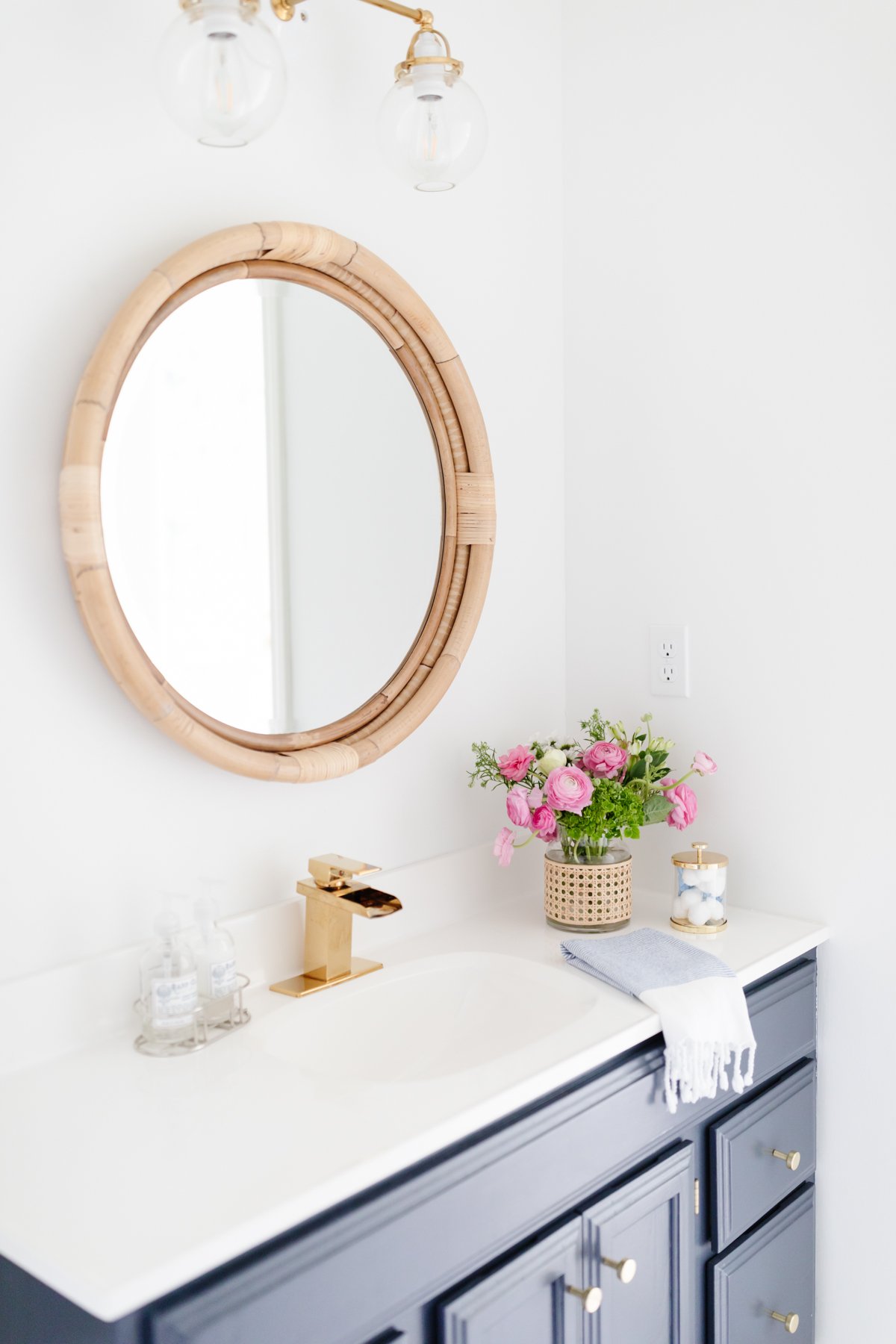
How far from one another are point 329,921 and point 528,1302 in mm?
464

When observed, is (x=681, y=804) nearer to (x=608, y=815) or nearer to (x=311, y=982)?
(x=608, y=815)

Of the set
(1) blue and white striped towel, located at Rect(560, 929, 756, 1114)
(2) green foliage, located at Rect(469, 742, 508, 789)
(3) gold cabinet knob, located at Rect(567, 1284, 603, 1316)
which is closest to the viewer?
(3) gold cabinet knob, located at Rect(567, 1284, 603, 1316)

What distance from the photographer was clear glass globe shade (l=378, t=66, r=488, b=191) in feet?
4.24

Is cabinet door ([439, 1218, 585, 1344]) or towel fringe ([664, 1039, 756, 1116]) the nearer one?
cabinet door ([439, 1218, 585, 1344])

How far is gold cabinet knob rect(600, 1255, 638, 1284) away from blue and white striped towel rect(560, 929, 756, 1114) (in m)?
0.16

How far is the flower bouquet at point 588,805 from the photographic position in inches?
58.3

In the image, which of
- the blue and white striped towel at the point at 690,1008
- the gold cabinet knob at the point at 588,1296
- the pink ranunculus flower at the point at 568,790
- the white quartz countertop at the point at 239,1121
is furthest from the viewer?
the pink ranunculus flower at the point at 568,790

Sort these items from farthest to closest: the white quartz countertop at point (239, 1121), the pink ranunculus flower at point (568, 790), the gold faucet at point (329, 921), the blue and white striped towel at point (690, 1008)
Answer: the pink ranunculus flower at point (568, 790) → the gold faucet at point (329, 921) → the blue and white striped towel at point (690, 1008) → the white quartz countertop at point (239, 1121)

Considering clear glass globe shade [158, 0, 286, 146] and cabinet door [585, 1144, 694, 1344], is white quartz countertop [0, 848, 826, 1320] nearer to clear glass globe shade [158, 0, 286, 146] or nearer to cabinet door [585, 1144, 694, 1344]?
cabinet door [585, 1144, 694, 1344]

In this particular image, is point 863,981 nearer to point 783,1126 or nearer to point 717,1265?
point 783,1126

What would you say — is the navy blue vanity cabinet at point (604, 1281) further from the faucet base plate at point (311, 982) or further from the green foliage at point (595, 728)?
the green foliage at point (595, 728)

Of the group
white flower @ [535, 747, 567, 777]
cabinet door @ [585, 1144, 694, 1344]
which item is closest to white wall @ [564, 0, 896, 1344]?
white flower @ [535, 747, 567, 777]

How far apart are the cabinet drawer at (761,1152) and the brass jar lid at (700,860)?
0.96 ft

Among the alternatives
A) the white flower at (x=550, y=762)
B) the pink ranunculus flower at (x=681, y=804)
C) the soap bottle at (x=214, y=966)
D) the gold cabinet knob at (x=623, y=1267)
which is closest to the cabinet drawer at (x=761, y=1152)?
the gold cabinet knob at (x=623, y=1267)
